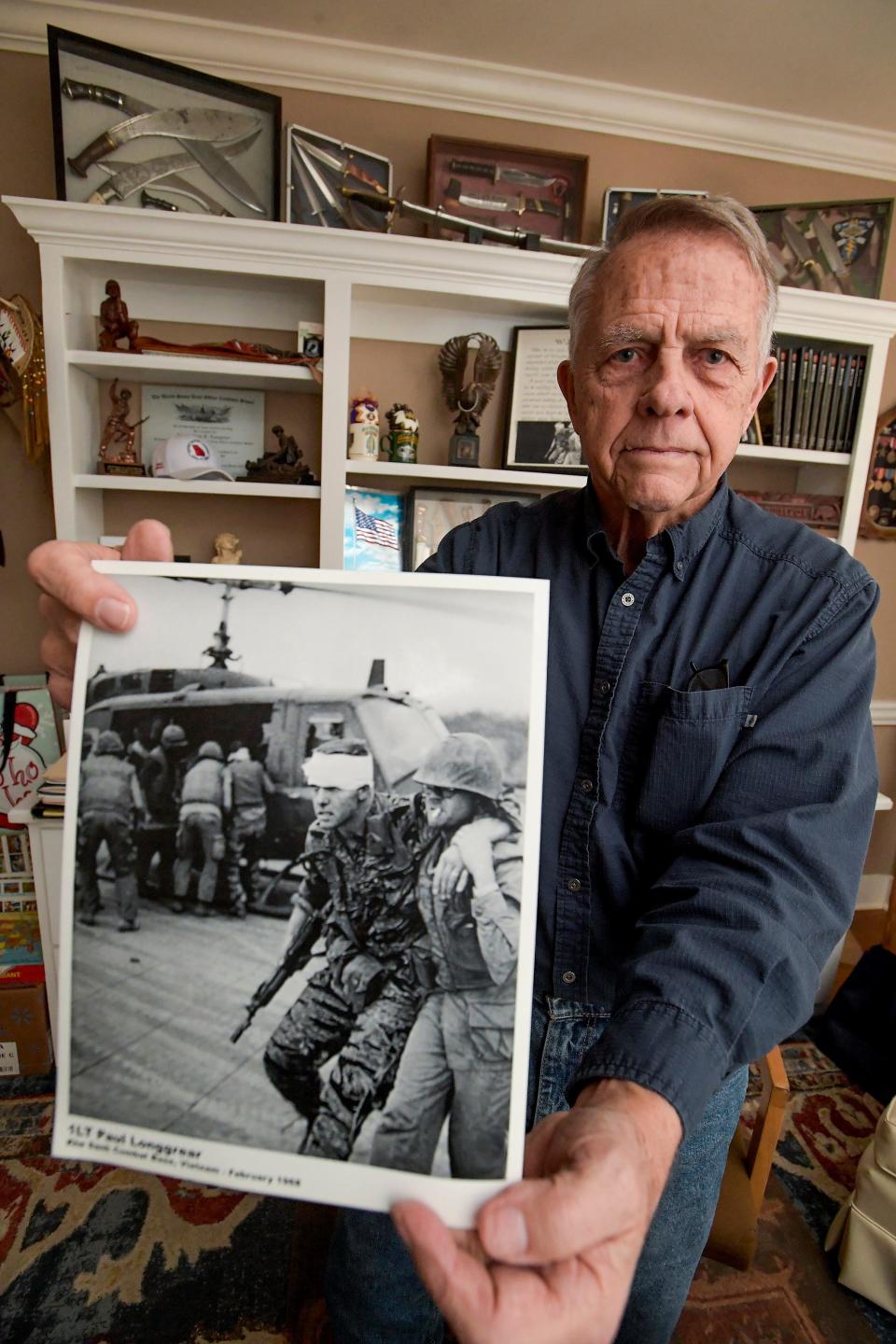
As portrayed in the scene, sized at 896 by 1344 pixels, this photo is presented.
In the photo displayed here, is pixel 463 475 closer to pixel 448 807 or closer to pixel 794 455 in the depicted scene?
pixel 794 455

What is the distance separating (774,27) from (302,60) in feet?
4.04

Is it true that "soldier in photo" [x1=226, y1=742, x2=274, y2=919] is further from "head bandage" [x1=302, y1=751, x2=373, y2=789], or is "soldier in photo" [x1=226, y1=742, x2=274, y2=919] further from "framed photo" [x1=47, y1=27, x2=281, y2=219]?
"framed photo" [x1=47, y1=27, x2=281, y2=219]

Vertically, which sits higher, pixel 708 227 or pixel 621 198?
pixel 621 198

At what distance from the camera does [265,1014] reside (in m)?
0.53

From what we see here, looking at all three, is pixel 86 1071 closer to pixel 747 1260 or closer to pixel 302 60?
pixel 747 1260

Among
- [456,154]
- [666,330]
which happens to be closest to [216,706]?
[666,330]

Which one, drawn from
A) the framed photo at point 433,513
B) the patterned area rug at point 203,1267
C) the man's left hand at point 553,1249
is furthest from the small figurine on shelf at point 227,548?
the man's left hand at point 553,1249

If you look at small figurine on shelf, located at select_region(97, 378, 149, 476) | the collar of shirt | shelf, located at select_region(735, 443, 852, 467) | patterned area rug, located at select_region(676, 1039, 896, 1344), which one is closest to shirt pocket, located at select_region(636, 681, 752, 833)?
the collar of shirt

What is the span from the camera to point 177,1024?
53 centimetres

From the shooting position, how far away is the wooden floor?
1.72 ft

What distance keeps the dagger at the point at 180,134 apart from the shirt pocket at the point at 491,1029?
2.04 meters

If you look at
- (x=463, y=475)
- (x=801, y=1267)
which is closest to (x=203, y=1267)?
(x=801, y=1267)

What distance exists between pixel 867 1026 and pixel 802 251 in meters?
2.28

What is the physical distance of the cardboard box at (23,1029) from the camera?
177 cm
